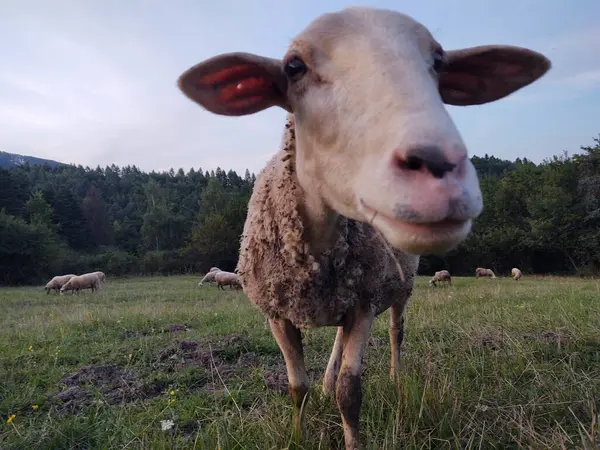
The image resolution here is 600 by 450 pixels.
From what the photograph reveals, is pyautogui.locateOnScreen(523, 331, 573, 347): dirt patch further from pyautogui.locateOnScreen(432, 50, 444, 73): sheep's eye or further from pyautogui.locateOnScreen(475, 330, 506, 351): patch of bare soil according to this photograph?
pyautogui.locateOnScreen(432, 50, 444, 73): sheep's eye

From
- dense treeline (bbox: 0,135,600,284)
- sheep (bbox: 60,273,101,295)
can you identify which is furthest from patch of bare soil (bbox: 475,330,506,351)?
dense treeline (bbox: 0,135,600,284)

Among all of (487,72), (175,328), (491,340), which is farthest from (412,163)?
(175,328)

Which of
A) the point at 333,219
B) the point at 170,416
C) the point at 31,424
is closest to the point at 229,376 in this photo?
the point at 170,416

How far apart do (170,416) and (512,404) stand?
2.42 m

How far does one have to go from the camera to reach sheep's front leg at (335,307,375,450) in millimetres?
2695

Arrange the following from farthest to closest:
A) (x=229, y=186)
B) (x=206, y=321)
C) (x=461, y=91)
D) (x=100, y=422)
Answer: (x=229, y=186) → (x=206, y=321) → (x=100, y=422) → (x=461, y=91)

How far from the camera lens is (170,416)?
3410 millimetres

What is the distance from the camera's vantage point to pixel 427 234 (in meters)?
1.49

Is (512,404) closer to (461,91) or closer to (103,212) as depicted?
(461,91)

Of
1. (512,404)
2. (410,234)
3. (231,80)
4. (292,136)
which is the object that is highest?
(231,80)

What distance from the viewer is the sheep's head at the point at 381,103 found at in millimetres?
1429

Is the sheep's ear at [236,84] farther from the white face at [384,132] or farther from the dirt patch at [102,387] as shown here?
the dirt patch at [102,387]

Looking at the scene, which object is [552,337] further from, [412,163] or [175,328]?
[175,328]

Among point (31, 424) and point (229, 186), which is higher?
point (229, 186)
